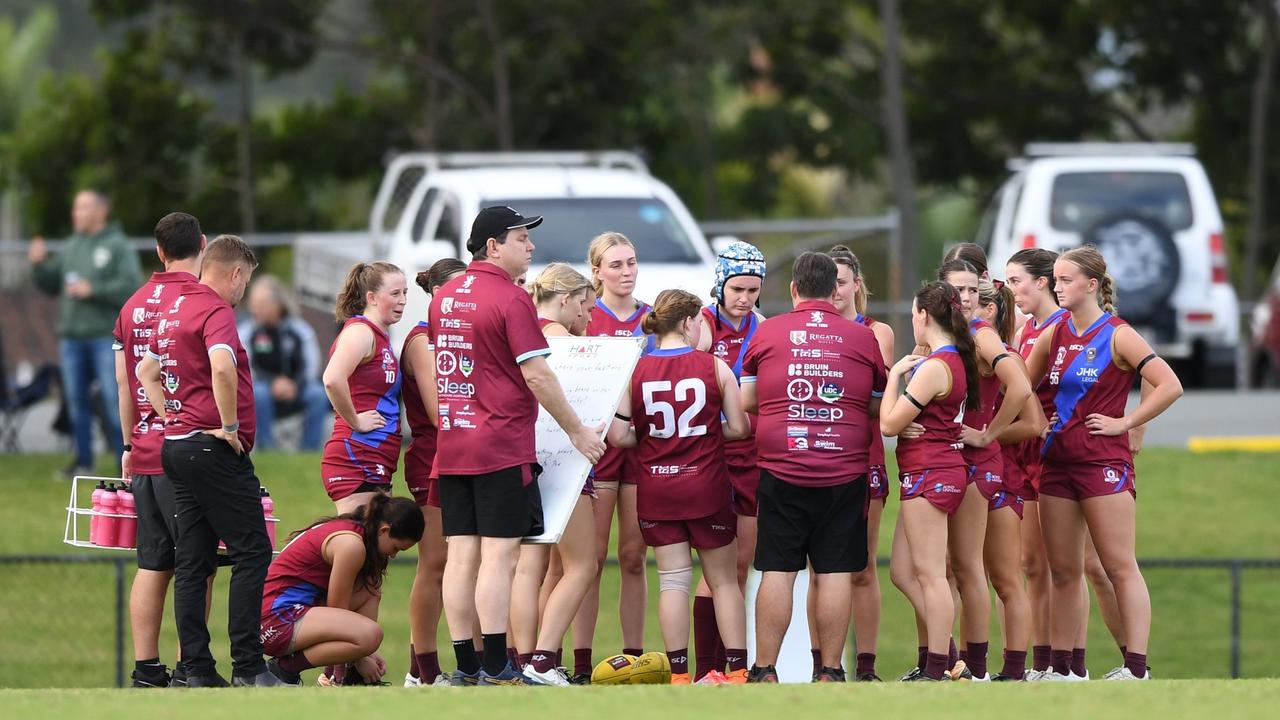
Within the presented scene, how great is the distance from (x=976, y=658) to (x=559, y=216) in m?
6.83

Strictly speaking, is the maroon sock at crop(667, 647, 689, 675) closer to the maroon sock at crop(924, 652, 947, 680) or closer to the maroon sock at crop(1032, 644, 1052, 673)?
the maroon sock at crop(924, 652, 947, 680)

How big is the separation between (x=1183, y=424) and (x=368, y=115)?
11033 millimetres

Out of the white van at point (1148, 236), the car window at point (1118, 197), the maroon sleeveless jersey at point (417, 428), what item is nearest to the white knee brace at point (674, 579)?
the maroon sleeveless jersey at point (417, 428)

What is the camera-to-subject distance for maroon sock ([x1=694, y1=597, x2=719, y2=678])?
350 inches

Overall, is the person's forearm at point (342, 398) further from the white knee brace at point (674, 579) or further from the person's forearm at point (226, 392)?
the white knee brace at point (674, 579)

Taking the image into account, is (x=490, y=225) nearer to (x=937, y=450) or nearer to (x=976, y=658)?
(x=937, y=450)

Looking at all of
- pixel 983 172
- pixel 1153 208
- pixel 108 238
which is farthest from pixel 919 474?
pixel 983 172

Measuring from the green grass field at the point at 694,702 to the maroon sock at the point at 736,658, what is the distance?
98 cm

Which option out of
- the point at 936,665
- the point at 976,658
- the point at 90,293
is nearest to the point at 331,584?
the point at 936,665

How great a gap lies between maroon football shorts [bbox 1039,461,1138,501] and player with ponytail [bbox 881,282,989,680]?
22.2 inches

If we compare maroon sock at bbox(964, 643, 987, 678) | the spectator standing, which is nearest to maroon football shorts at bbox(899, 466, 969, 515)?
maroon sock at bbox(964, 643, 987, 678)

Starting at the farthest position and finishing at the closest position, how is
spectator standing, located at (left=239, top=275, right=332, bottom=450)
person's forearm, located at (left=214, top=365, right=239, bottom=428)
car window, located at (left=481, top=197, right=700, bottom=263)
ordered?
spectator standing, located at (left=239, top=275, right=332, bottom=450), car window, located at (left=481, top=197, right=700, bottom=263), person's forearm, located at (left=214, top=365, right=239, bottom=428)

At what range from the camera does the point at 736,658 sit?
8.38 meters

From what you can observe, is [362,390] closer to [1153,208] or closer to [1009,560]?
[1009,560]
